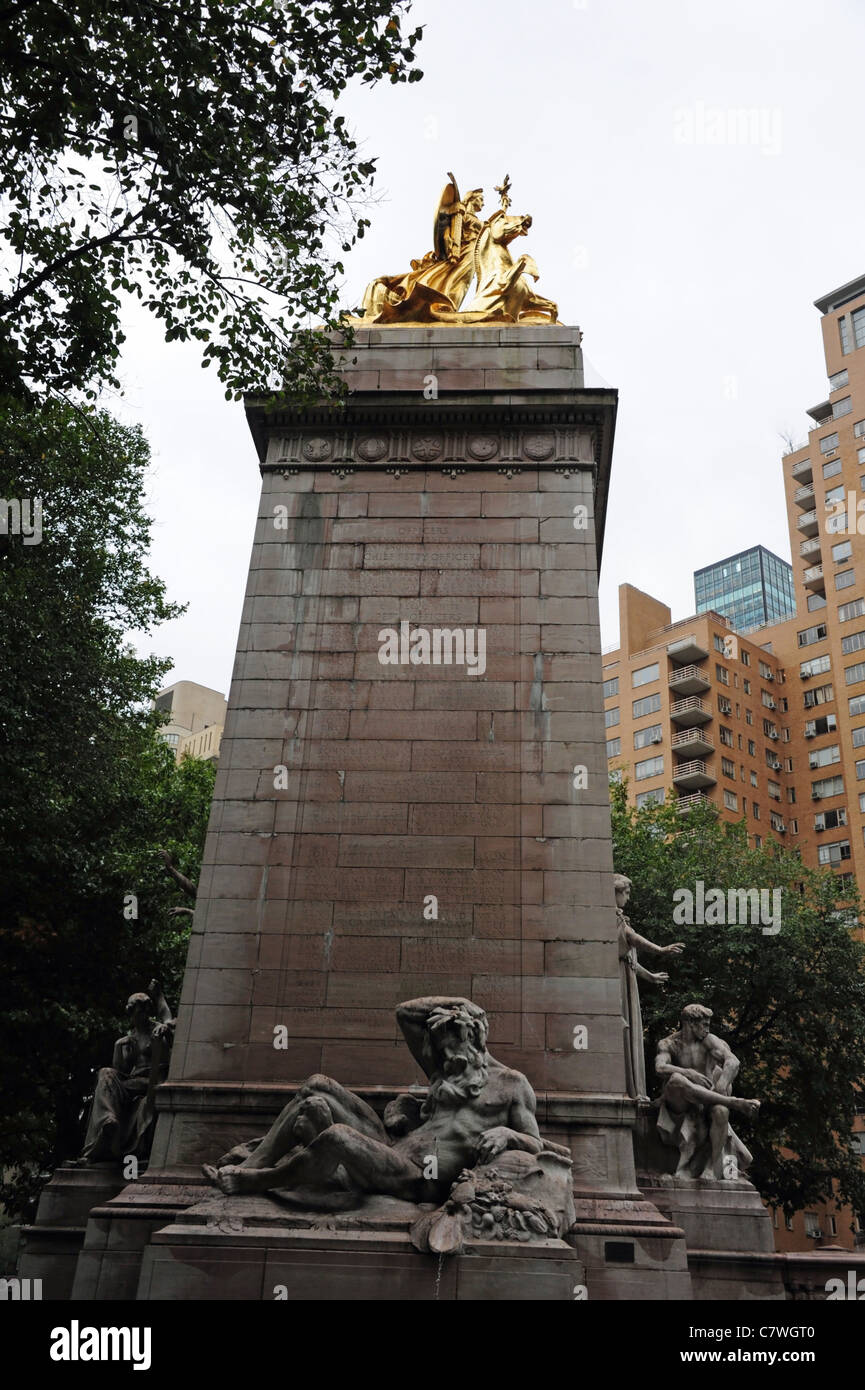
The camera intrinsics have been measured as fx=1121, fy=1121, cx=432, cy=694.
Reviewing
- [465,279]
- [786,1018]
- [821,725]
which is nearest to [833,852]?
[821,725]

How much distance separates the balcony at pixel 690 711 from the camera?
68.4 m

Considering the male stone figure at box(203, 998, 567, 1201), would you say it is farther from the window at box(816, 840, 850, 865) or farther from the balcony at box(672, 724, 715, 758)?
the balcony at box(672, 724, 715, 758)

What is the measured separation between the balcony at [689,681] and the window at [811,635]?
25.3 feet

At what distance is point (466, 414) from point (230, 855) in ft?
23.4

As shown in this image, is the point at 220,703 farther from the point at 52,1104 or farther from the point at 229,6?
the point at 229,6

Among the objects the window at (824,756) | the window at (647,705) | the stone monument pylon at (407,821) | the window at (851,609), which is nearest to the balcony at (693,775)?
A: the window at (647,705)

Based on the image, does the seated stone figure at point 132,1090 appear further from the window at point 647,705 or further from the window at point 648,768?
the window at point 647,705

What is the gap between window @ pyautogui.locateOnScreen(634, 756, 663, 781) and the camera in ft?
227

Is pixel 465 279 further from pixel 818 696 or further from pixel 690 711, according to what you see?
pixel 818 696

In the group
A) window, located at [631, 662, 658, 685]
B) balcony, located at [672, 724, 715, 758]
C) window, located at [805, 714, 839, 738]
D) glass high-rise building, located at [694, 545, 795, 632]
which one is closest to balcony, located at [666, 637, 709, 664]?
window, located at [631, 662, 658, 685]

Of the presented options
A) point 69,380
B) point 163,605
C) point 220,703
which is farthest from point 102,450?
point 220,703

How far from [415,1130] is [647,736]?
2414 inches

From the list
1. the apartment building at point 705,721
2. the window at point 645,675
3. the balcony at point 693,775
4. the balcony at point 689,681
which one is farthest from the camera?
the window at point 645,675

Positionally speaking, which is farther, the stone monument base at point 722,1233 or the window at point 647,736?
the window at point 647,736
